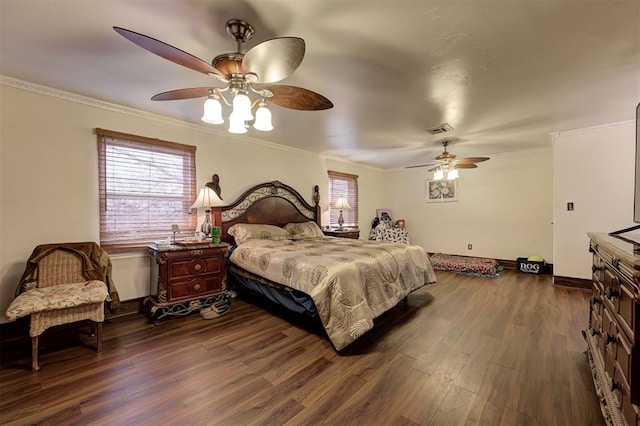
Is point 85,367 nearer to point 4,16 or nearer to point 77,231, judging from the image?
point 77,231

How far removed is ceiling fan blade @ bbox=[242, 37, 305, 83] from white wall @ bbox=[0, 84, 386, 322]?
242 centimetres

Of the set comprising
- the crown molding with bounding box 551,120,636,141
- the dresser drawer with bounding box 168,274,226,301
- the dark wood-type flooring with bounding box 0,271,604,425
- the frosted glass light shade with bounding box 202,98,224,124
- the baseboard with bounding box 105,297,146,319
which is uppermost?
the crown molding with bounding box 551,120,636,141

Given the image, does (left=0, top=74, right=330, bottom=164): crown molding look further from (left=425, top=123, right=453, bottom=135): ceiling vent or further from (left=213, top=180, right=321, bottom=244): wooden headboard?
(left=425, top=123, right=453, bottom=135): ceiling vent

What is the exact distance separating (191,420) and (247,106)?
1896mm

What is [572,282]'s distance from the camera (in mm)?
3811

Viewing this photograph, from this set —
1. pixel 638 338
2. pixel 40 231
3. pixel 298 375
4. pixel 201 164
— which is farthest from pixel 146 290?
pixel 638 338

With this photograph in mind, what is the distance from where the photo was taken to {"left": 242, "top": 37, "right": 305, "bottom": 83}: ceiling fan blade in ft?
3.95

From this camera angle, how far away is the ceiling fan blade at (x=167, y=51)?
116cm

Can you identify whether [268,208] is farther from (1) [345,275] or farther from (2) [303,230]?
(1) [345,275]

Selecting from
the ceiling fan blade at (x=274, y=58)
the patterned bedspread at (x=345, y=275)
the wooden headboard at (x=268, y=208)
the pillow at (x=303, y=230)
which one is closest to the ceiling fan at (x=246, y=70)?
the ceiling fan blade at (x=274, y=58)

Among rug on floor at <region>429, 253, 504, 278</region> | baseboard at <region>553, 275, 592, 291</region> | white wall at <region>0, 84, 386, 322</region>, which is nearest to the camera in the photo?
white wall at <region>0, 84, 386, 322</region>

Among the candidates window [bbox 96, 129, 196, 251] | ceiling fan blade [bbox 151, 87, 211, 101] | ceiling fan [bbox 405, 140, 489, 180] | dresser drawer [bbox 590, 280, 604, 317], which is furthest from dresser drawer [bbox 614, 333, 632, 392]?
window [bbox 96, 129, 196, 251]

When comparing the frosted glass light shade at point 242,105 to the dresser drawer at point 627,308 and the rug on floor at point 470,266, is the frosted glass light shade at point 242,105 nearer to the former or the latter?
the dresser drawer at point 627,308

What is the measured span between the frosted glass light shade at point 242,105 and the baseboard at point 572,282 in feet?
16.3
